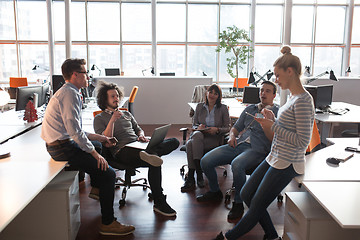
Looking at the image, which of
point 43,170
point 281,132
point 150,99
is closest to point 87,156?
point 43,170

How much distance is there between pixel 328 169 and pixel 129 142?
192cm

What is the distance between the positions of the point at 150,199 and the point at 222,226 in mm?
922

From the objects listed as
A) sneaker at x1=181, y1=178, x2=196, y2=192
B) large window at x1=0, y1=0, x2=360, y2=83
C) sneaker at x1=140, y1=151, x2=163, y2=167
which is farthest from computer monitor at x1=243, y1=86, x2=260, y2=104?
large window at x1=0, y1=0, x2=360, y2=83

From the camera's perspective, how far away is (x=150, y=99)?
783 centimetres

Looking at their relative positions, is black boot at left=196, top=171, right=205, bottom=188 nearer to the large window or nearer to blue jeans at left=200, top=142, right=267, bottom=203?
blue jeans at left=200, top=142, right=267, bottom=203

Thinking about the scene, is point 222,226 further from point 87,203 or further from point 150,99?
point 150,99

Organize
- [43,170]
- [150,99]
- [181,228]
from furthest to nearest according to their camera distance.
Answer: [150,99], [181,228], [43,170]

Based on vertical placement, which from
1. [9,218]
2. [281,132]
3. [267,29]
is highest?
[267,29]

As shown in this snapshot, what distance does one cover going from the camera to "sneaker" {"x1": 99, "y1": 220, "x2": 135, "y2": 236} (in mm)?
2891

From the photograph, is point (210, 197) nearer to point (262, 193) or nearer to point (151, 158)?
point (151, 158)

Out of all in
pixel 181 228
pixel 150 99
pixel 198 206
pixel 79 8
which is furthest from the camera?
pixel 79 8

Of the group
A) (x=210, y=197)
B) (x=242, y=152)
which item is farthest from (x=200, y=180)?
(x=242, y=152)

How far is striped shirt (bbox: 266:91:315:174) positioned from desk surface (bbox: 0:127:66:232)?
159cm

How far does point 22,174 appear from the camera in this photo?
7.85 ft
